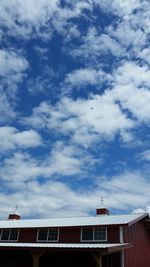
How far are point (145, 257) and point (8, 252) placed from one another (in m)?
9.23

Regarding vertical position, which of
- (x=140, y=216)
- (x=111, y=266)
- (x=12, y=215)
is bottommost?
(x=111, y=266)

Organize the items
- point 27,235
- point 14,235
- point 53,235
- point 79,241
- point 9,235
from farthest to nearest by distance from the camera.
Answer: point 9,235
point 14,235
point 27,235
point 53,235
point 79,241

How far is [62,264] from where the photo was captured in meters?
17.0

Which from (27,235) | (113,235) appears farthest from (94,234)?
(27,235)

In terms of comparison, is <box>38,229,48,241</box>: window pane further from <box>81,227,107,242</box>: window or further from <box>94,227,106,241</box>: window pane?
<box>94,227,106,241</box>: window pane

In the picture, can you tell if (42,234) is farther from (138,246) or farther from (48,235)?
(138,246)

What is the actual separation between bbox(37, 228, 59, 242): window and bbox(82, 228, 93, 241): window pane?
201 cm

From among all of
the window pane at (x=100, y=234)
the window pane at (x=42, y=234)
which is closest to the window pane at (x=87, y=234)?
the window pane at (x=100, y=234)

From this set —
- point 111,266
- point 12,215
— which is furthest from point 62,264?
point 12,215

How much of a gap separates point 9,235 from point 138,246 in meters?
8.92

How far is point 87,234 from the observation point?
18188 mm

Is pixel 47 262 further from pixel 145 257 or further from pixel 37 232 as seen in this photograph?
pixel 145 257

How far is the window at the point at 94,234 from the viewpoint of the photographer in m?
17.6

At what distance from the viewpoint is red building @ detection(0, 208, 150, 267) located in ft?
53.7
